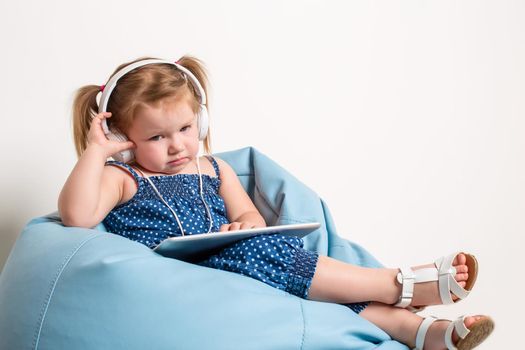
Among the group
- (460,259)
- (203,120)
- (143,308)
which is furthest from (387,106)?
(143,308)

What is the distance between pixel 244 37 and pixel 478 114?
104 cm

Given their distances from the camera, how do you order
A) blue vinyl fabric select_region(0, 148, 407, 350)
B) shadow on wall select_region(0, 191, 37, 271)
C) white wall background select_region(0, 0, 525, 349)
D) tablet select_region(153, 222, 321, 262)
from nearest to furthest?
1. blue vinyl fabric select_region(0, 148, 407, 350)
2. tablet select_region(153, 222, 321, 262)
3. shadow on wall select_region(0, 191, 37, 271)
4. white wall background select_region(0, 0, 525, 349)

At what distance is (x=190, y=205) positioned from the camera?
1.96 m

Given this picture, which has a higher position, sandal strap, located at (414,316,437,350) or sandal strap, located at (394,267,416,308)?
sandal strap, located at (394,267,416,308)

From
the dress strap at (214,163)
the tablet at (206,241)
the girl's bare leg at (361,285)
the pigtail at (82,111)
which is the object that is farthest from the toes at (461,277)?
the pigtail at (82,111)

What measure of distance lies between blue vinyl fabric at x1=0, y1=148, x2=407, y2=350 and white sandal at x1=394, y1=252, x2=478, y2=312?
128mm

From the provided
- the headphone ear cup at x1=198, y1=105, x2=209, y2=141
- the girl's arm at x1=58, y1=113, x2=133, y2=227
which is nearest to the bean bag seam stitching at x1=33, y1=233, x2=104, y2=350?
the girl's arm at x1=58, y1=113, x2=133, y2=227

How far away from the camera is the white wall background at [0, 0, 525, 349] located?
276 cm

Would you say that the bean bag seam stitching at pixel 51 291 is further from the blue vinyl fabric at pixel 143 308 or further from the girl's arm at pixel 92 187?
the girl's arm at pixel 92 187

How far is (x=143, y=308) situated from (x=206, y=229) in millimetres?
505

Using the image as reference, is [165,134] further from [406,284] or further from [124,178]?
[406,284]

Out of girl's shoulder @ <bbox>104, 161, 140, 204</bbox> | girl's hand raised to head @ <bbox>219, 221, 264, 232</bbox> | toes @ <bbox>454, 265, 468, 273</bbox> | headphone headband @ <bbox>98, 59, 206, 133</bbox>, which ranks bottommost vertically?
toes @ <bbox>454, 265, 468, 273</bbox>

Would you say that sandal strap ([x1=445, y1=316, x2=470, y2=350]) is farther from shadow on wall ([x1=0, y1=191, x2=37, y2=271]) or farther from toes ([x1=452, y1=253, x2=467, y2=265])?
shadow on wall ([x1=0, y1=191, x2=37, y2=271])

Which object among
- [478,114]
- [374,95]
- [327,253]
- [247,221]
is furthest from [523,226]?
[247,221]
